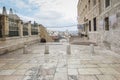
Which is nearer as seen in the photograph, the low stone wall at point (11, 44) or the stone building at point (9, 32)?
the low stone wall at point (11, 44)

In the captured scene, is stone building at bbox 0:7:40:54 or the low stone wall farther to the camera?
stone building at bbox 0:7:40:54

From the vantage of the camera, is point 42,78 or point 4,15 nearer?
point 42,78

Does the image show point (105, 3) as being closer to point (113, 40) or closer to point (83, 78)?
point (113, 40)

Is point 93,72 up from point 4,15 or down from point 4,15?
down

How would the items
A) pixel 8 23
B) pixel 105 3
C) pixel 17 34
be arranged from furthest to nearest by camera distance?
pixel 17 34, pixel 105 3, pixel 8 23

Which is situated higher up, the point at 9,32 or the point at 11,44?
the point at 9,32

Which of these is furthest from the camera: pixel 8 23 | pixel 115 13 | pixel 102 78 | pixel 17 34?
pixel 17 34

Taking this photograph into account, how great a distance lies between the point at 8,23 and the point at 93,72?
859 cm

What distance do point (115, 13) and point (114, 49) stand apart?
2494mm

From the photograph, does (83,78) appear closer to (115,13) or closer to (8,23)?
(115,13)

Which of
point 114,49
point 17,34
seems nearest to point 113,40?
point 114,49

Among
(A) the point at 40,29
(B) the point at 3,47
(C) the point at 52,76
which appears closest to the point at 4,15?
(B) the point at 3,47

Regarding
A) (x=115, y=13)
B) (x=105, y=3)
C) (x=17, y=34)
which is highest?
(x=105, y=3)

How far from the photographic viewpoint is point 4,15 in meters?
11.5
